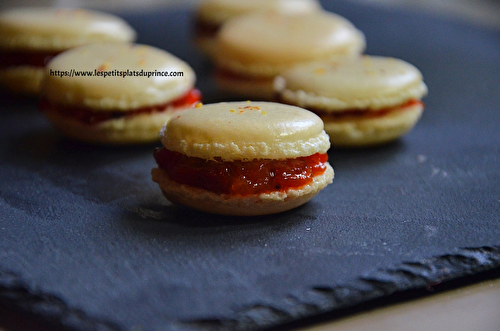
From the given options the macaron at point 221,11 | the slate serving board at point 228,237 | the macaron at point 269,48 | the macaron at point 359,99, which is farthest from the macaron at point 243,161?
the macaron at point 221,11

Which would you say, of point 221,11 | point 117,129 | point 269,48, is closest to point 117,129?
point 117,129

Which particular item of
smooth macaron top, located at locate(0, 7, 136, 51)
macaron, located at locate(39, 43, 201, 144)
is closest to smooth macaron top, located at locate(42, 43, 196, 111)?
macaron, located at locate(39, 43, 201, 144)

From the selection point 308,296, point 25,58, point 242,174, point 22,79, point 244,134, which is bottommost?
point 22,79

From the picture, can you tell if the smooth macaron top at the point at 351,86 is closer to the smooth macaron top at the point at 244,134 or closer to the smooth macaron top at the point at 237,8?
the smooth macaron top at the point at 244,134

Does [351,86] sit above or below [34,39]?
above

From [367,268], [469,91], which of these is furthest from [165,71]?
[469,91]

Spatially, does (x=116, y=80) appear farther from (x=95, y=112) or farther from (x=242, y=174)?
(x=242, y=174)
